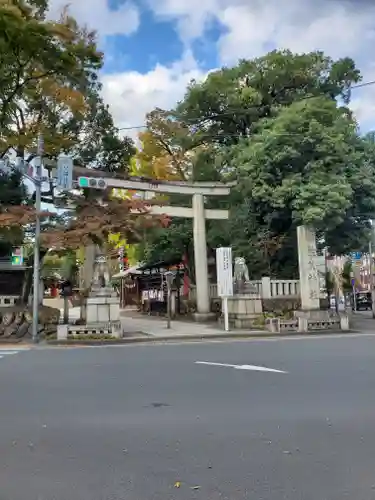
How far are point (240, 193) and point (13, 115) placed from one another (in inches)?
412

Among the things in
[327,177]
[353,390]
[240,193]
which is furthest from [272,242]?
[353,390]

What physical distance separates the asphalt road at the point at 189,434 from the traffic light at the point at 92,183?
1212cm

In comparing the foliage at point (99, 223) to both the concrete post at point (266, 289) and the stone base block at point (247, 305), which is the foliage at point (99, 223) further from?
the concrete post at point (266, 289)

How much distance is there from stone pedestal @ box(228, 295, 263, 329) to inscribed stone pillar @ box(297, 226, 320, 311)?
196 cm

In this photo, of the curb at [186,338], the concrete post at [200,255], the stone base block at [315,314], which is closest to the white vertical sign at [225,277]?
the curb at [186,338]

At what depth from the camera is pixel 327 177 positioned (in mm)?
21531

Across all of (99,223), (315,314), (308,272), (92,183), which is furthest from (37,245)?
(315,314)

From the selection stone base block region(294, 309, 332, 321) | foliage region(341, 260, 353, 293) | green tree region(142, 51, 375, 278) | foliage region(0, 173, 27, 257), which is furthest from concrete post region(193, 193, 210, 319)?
foliage region(341, 260, 353, 293)

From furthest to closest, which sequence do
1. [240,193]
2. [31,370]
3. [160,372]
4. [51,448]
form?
[240,193]
[31,370]
[160,372]
[51,448]

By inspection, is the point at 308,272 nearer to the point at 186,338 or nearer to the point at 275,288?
the point at 275,288

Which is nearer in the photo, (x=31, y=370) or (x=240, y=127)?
(x=31, y=370)

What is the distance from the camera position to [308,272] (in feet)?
73.0

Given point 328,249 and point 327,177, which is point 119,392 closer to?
point 327,177

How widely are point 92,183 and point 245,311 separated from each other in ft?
27.0
